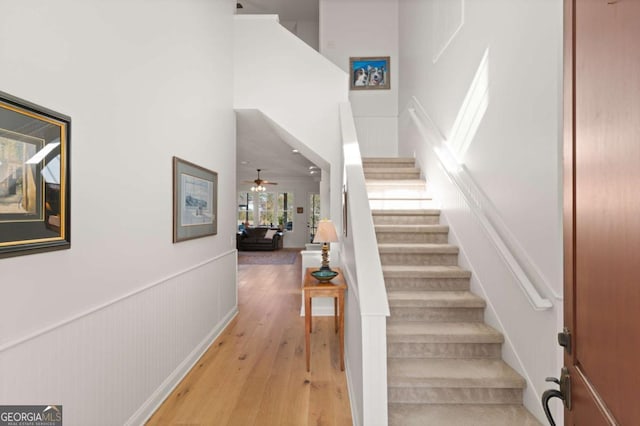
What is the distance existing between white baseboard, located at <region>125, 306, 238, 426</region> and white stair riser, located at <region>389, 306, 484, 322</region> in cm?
176

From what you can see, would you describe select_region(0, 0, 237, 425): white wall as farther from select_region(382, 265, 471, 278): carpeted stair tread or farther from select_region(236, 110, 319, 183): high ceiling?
select_region(382, 265, 471, 278): carpeted stair tread

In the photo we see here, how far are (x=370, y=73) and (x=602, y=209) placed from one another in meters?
5.85

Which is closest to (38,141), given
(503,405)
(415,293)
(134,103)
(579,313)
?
(134,103)

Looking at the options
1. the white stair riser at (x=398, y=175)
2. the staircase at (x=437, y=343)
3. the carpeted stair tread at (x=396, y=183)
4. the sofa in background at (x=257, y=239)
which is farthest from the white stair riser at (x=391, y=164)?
the sofa in background at (x=257, y=239)

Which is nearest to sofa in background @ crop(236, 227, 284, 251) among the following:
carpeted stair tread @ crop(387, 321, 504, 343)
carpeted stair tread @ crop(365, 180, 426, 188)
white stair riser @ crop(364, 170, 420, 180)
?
white stair riser @ crop(364, 170, 420, 180)

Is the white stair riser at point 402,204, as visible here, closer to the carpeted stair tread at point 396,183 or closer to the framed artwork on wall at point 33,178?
the carpeted stair tread at point 396,183

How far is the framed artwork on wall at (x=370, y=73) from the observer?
232 inches

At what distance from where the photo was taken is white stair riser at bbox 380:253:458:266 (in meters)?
3.07

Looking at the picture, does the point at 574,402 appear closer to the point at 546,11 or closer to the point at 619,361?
the point at 619,361

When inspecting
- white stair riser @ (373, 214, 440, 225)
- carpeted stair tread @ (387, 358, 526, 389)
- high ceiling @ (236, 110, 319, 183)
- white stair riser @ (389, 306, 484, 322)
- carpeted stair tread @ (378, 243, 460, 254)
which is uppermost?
high ceiling @ (236, 110, 319, 183)

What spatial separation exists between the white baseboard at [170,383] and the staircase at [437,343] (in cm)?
159

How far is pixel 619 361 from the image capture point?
0.59 metres

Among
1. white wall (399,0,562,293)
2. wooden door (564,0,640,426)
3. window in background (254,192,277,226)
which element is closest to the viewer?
wooden door (564,0,640,426)

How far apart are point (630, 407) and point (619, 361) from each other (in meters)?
0.07
